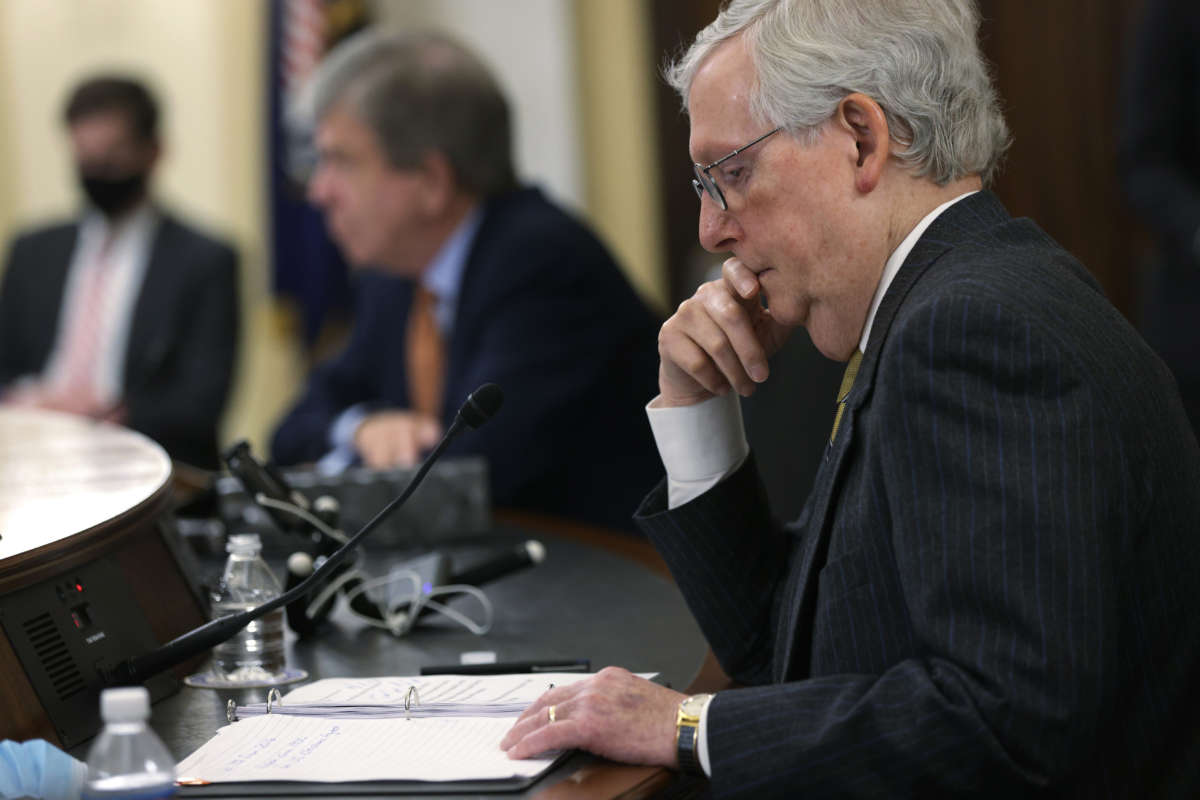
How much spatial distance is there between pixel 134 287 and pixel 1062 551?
4106mm

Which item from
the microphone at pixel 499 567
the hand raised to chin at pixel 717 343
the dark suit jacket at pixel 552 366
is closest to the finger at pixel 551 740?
the hand raised to chin at pixel 717 343

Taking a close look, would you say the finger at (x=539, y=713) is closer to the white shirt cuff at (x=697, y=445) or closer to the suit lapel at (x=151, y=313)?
the white shirt cuff at (x=697, y=445)

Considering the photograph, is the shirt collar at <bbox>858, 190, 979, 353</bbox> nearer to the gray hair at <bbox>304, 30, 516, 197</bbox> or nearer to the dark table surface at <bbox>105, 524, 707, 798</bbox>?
the dark table surface at <bbox>105, 524, 707, 798</bbox>

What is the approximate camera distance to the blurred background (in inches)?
171

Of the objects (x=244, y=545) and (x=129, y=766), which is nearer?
(x=129, y=766)

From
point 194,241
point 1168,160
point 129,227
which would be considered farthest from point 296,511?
point 129,227

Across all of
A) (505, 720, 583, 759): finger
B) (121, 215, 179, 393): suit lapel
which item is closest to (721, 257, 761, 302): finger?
(505, 720, 583, 759): finger

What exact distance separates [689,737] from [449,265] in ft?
6.85

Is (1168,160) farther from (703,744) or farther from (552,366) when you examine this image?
(703,744)

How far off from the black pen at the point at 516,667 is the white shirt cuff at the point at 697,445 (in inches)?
8.2

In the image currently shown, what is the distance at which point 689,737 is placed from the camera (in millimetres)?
1177

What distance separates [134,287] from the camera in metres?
4.74

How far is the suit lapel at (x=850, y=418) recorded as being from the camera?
1300 millimetres

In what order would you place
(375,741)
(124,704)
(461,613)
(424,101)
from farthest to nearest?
(424,101)
(461,613)
(375,741)
(124,704)
